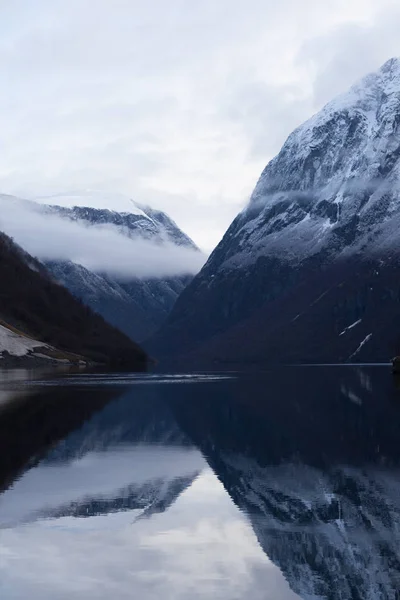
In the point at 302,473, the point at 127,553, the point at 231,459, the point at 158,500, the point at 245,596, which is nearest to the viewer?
the point at 245,596

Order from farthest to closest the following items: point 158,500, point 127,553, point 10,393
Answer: point 10,393 → point 158,500 → point 127,553

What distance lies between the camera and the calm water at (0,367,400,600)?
29.7 metres

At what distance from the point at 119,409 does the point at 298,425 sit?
940 inches

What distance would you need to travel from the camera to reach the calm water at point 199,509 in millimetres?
29719

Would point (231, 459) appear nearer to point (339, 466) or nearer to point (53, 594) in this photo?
point (339, 466)

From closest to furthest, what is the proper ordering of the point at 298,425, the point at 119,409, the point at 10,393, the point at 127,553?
the point at 127,553 → the point at 298,425 → the point at 119,409 → the point at 10,393

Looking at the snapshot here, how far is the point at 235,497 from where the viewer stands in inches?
1724

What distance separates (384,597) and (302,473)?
22.3 metres

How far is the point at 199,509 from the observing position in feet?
134

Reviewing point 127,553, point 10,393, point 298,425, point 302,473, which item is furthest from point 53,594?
point 10,393

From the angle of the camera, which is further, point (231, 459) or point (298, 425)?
point (298, 425)

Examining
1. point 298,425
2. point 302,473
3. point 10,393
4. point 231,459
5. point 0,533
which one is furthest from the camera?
point 10,393

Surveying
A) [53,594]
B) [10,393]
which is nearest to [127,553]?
[53,594]

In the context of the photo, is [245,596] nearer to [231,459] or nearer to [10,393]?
[231,459]
